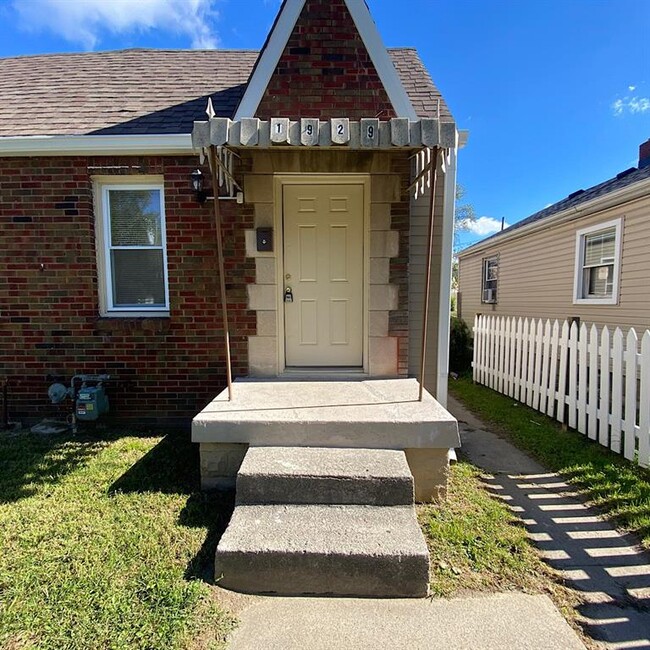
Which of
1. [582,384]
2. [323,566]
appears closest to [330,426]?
[323,566]

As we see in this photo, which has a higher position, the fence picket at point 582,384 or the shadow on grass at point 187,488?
the fence picket at point 582,384

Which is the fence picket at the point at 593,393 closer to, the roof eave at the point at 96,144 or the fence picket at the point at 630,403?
the fence picket at the point at 630,403

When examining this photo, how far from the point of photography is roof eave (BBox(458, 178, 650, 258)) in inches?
277

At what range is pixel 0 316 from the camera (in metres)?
4.52

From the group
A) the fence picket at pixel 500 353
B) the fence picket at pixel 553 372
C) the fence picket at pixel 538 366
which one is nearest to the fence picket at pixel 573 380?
the fence picket at pixel 553 372

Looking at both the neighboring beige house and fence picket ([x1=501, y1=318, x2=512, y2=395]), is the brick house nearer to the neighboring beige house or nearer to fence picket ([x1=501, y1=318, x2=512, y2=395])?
fence picket ([x1=501, y1=318, x2=512, y2=395])

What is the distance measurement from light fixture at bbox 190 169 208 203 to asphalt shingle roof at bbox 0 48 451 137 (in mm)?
548

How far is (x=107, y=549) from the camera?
2436 millimetres

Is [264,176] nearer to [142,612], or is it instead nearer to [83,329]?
[83,329]

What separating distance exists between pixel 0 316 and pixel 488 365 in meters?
7.50

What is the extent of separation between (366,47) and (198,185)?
7.47 ft

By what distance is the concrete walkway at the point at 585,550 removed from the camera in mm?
2057

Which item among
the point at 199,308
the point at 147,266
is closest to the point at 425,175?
the point at 199,308

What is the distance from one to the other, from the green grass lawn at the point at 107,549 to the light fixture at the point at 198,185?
2.71 metres
